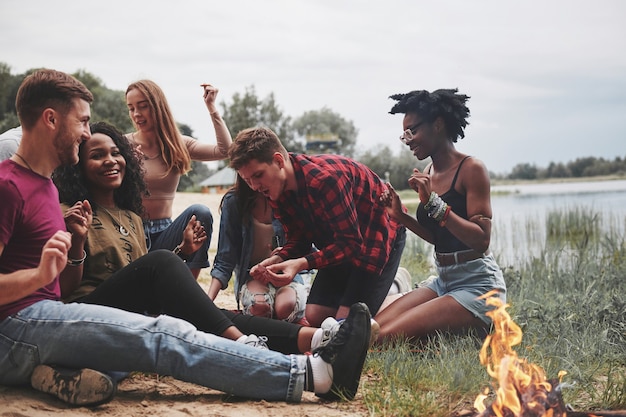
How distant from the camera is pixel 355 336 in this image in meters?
2.96

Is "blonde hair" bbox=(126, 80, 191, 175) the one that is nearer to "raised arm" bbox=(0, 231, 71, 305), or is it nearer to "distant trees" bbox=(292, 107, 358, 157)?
"raised arm" bbox=(0, 231, 71, 305)

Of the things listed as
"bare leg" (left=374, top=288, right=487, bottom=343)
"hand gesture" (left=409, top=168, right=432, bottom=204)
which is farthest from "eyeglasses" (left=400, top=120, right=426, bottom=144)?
"bare leg" (left=374, top=288, right=487, bottom=343)

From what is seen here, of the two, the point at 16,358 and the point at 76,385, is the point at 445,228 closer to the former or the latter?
the point at 76,385

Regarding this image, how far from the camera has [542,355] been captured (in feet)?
11.9

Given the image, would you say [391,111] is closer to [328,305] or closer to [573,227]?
[328,305]

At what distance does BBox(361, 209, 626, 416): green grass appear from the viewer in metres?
3.00

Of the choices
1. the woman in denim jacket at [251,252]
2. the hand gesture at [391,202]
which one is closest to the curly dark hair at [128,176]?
the woman in denim jacket at [251,252]

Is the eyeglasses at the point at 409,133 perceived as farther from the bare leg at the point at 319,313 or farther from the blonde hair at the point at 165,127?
the blonde hair at the point at 165,127

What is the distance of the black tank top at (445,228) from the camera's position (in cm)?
390

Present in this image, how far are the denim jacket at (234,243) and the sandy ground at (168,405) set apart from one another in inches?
55.3

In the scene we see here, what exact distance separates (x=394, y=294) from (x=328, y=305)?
2.64 ft

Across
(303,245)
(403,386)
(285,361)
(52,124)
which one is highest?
(52,124)

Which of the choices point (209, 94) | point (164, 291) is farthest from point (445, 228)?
point (209, 94)

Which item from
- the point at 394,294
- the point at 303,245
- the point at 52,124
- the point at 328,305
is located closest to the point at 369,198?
the point at 303,245
